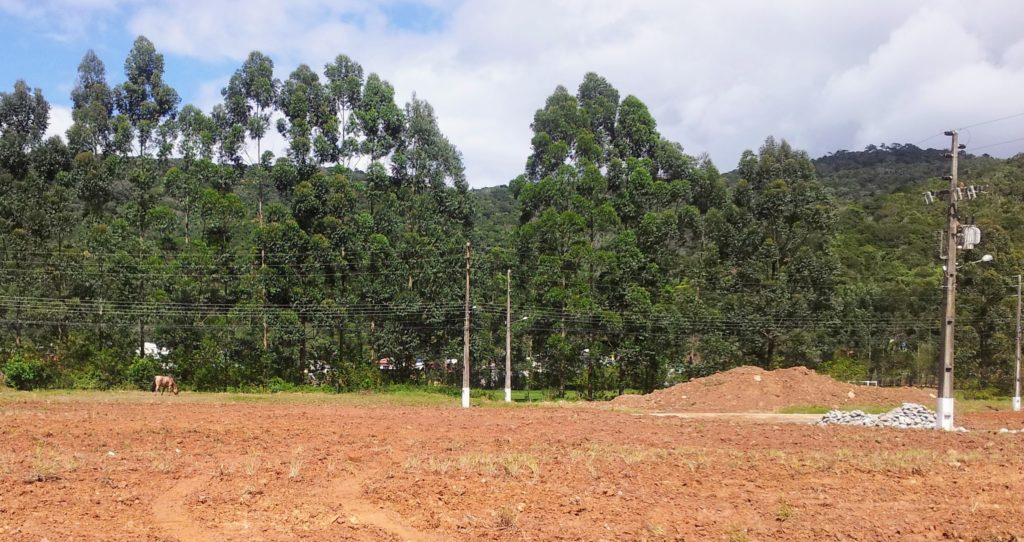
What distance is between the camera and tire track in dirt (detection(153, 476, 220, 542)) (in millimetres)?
9391

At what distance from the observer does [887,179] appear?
398ft

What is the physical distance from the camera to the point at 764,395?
40750mm

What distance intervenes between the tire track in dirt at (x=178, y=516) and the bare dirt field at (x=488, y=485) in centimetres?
4

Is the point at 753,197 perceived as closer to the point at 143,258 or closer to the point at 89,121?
the point at 143,258

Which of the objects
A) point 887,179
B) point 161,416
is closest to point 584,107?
point 161,416

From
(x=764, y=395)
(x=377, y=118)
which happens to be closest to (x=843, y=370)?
(x=764, y=395)

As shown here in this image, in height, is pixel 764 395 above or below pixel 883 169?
below

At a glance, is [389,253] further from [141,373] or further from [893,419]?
[893,419]

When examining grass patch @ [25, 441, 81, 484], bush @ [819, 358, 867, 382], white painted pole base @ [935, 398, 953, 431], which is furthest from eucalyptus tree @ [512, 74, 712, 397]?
grass patch @ [25, 441, 81, 484]

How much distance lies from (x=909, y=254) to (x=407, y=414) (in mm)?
63052

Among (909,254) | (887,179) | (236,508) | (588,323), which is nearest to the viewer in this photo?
(236,508)

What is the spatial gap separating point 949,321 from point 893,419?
13.8 feet

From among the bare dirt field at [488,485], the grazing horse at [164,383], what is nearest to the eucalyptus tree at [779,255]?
the bare dirt field at [488,485]

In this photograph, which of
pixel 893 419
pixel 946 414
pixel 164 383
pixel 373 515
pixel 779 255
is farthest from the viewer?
pixel 779 255
